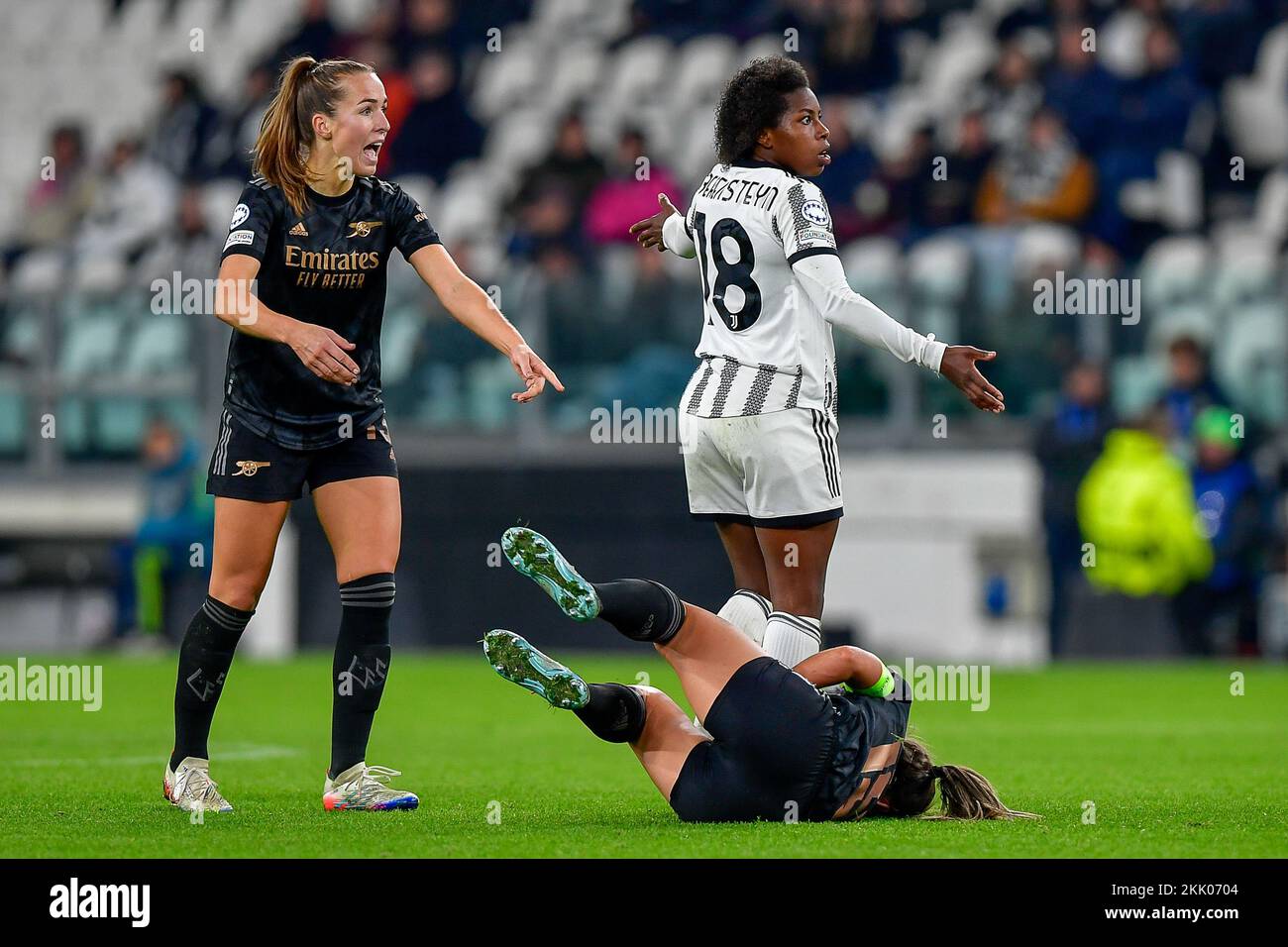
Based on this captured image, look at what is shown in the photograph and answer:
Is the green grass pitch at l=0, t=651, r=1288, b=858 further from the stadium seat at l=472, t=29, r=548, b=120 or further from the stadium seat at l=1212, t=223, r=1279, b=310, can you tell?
the stadium seat at l=472, t=29, r=548, b=120

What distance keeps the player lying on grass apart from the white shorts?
58 centimetres

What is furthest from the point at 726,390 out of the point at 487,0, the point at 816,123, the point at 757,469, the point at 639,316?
the point at 487,0

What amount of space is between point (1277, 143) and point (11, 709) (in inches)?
409

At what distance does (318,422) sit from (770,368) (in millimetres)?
1363

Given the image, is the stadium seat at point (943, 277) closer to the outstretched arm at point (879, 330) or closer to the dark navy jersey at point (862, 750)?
the outstretched arm at point (879, 330)

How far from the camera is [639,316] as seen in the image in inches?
540

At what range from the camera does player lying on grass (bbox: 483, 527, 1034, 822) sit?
5.37m

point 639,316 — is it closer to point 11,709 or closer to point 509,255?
point 509,255

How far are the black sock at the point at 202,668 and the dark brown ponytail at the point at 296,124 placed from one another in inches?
47.4

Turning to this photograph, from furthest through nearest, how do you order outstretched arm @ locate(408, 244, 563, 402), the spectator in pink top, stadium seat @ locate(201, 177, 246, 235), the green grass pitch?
1. stadium seat @ locate(201, 177, 246, 235)
2. the spectator in pink top
3. outstretched arm @ locate(408, 244, 563, 402)
4. the green grass pitch

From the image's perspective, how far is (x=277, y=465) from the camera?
5.88 meters

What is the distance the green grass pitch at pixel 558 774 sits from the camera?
5.10 metres

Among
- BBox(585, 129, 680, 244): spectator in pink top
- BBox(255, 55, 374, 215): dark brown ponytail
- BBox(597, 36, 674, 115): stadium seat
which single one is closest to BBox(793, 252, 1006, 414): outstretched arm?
BBox(255, 55, 374, 215): dark brown ponytail

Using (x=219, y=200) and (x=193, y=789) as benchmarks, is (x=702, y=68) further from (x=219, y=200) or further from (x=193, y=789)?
(x=193, y=789)
